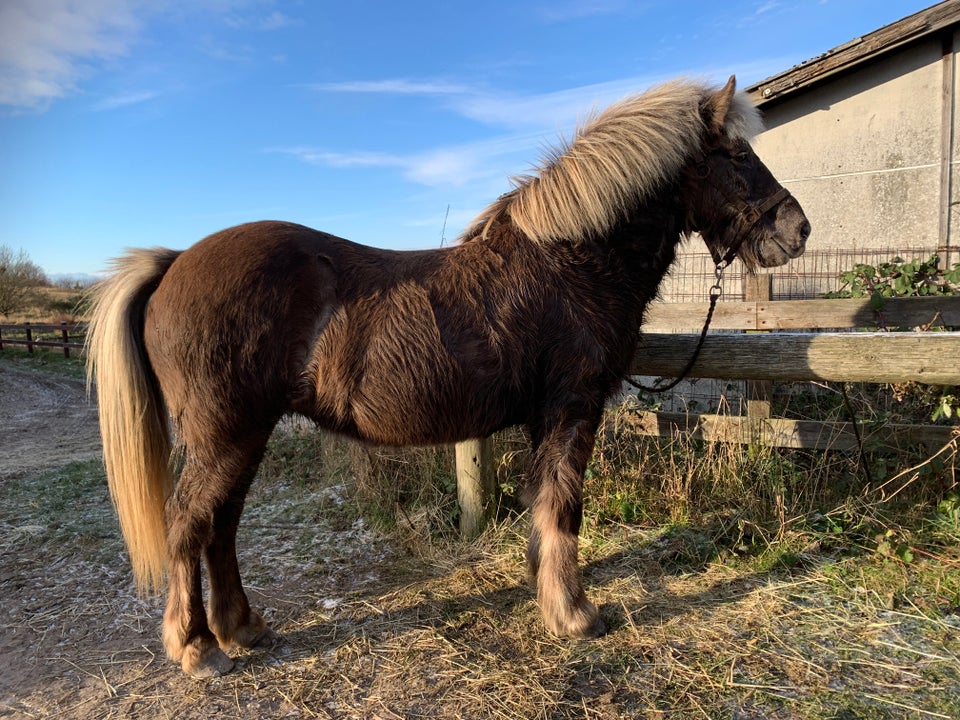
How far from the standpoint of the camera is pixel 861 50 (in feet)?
28.6

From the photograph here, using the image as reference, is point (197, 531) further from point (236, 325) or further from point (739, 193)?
point (739, 193)

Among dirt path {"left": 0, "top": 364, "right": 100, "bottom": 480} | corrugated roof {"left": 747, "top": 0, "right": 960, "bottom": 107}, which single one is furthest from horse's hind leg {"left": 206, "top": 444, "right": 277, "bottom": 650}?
corrugated roof {"left": 747, "top": 0, "right": 960, "bottom": 107}

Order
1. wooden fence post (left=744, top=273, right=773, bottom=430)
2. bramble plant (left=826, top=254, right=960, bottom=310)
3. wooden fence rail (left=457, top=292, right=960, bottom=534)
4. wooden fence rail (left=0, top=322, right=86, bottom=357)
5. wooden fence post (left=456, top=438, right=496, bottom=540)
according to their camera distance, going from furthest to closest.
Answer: wooden fence rail (left=0, top=322, right=86, bottom=357)
bramble plant (left=826, top=254, right=960, bottom=310)
wooden fence post (left=744, top=273, right=773, bottom=430)
wooden fence post (left=456, top=438, right=496, bottom=540)
wooden fence rail (left=457, top=292, right=960, bottom=534)

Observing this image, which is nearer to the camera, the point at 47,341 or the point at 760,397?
the point at 760,397

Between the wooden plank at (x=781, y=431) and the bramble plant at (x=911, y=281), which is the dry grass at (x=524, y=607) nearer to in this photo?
the wooden plank at (x=781, y=431)

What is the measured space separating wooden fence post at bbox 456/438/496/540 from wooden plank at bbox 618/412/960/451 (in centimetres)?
123

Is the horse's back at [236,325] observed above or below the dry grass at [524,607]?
above

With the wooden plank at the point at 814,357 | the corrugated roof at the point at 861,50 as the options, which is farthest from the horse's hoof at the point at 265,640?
the corrugated roof at the point at 861,50

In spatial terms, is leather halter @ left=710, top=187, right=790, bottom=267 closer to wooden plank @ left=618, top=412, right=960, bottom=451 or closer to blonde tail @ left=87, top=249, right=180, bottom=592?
wooden plank @ left=618, top=412, right=960, bottom=451

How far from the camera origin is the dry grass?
2285 mm

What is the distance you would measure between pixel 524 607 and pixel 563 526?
604 mm

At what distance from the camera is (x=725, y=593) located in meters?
3.04

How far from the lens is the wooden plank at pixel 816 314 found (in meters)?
4.20

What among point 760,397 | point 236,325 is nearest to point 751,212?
point 760,397
